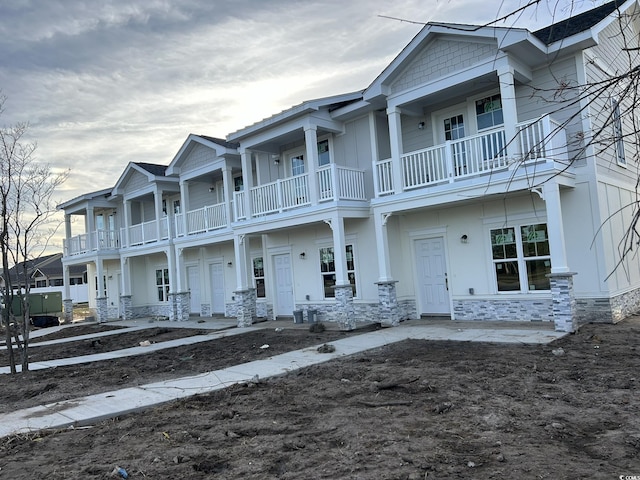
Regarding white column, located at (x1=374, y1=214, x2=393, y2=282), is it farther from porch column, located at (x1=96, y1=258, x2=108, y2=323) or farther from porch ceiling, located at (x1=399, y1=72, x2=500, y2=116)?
porch column, located at (x1=96, y1=258, x2=108, y2=323)

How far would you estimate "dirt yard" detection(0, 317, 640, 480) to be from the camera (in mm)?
3945

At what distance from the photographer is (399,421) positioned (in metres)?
5.01

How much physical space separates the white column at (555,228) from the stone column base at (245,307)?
31.2 ft

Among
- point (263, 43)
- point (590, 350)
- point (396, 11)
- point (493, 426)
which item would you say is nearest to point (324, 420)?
point (493, 426)

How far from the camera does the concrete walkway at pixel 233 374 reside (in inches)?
236

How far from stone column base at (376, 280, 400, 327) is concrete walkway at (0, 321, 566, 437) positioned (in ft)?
1.15

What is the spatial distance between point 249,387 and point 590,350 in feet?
18.8

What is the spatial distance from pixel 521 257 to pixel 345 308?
15.0 feet

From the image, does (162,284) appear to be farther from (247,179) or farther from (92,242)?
(247,179)

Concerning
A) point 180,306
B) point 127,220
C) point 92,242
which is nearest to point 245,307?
point 180,306

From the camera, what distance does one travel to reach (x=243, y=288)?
15758 millimetres

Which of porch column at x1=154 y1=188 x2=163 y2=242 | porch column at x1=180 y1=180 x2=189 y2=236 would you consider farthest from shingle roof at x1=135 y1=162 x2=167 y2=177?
porch column at x1=180 y1=180 x2=189 y2=236

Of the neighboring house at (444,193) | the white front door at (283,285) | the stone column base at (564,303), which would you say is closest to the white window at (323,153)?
the neighboring house at (444,193)

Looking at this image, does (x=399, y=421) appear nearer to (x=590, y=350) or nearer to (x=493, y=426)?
(x=493, y=426)
